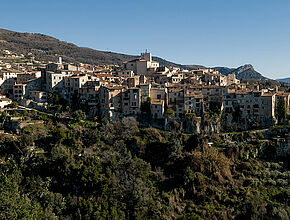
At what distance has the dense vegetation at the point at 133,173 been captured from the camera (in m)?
34.5

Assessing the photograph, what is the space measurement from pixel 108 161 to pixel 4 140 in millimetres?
15150

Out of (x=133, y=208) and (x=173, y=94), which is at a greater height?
(x=173, y=94)

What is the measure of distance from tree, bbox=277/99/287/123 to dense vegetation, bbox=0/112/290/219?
301 centimetres

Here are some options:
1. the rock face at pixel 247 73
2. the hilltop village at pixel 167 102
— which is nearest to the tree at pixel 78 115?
the hilltop village at pixel 167 102

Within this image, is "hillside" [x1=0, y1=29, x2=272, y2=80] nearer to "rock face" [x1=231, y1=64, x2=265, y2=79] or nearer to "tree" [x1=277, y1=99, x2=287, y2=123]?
"rock face" [x1=231, y1=64, x2=265, y2=79]

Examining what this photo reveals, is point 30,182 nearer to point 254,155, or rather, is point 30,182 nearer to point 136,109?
point 136,109

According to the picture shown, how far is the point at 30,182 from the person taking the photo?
1390 inches

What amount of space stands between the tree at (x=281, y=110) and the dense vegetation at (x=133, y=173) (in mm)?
3014

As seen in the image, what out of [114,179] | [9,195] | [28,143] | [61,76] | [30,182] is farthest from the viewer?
[61,76]

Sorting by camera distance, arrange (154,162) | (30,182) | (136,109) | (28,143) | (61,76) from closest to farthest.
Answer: (30,182) < (28,143) < (154,162) < (136,109) < (61,76)

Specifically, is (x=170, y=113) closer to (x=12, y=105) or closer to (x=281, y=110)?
Answer: (x=281, y=110)

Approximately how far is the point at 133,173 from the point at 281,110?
94.1 ft

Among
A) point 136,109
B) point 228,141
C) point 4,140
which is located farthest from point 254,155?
point 4,140

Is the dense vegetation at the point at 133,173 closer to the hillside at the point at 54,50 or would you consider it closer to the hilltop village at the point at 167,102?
the hilltop village at the point at 167,102
